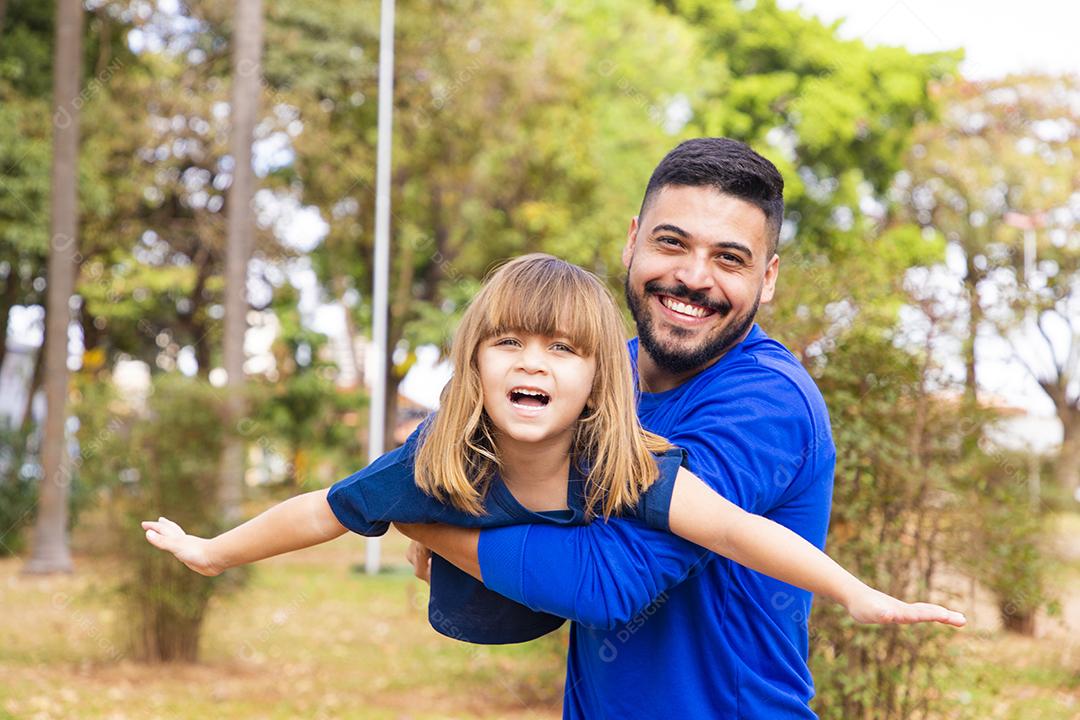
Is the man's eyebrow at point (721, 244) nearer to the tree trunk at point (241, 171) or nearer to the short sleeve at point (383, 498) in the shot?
the short sleeve at point (383, 498)

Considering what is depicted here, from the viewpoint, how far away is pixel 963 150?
96.7 ft

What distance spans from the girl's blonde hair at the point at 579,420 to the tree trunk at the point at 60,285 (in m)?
14.7

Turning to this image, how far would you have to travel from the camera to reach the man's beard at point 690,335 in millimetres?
2473

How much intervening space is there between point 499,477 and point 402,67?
23.0m

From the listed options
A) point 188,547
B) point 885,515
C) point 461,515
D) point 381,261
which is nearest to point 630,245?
point 461,515

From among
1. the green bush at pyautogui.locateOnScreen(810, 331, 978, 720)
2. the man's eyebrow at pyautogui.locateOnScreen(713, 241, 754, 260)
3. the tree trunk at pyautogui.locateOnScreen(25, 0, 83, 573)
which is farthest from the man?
the tree trunk at pyautogui.locateOnScreen(25, 0, 83, 573)

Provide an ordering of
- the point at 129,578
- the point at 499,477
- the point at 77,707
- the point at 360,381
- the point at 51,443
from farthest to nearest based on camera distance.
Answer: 1. the point at 360,381
2. the point at 51,443
3. the point at 129,578
4. the point at 77,707
5. the point at 499,477

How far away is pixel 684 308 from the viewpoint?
250 centimetres

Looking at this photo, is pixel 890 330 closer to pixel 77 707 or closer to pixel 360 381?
pixel 77 707

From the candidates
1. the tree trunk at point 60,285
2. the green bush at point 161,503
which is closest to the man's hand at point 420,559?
the green bush at point 161,503

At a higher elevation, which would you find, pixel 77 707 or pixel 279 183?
pixel 279 183

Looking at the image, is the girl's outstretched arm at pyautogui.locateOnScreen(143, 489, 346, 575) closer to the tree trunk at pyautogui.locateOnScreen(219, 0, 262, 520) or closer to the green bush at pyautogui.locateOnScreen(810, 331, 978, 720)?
the green bush at pyautogui.locateOnScreen(810, 331, 978, 720)

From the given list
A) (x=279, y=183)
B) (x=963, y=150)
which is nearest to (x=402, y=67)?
(x=279, y=183)

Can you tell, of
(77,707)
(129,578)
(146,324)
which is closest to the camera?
(77,707)
